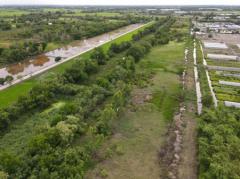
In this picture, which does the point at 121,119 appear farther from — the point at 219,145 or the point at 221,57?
the point at 221,57

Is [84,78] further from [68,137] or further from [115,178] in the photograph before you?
[115,178]

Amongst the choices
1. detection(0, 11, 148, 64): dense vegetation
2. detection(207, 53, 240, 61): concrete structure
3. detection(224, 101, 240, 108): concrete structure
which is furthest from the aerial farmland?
detection(207, 53, 240, 61): concrete structure

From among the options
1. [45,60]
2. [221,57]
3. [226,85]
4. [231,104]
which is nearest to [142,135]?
[231,104]

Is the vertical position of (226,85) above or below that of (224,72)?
below

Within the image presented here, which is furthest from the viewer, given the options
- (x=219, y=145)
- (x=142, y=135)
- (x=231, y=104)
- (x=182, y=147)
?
(x=231, y=104)

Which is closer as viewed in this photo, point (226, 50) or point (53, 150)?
point (53, 150)

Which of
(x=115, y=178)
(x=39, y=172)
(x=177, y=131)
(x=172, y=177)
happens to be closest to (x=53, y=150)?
(x=39, y=172)

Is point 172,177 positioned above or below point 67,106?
below
